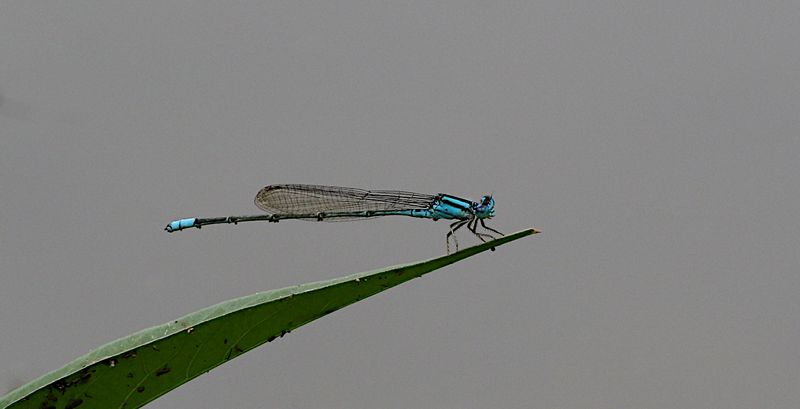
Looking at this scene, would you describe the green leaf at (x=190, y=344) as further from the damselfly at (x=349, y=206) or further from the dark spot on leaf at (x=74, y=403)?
the damselfly at (x=349, y=206)

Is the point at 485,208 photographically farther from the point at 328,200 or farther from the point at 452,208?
the point at 328,200

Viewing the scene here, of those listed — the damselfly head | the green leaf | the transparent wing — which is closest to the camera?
the green leaf

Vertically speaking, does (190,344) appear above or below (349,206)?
below

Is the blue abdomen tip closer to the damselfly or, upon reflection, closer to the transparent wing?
the damselfly

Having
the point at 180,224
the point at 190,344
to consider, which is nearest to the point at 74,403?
the point at 190,344

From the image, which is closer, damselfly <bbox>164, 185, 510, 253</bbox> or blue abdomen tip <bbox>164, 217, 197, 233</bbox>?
damselfly <bbox>164, 185, 510, 253</bbox>

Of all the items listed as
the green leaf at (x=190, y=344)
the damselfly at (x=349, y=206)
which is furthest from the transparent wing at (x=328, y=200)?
the green leaf at (x=190, y=344)

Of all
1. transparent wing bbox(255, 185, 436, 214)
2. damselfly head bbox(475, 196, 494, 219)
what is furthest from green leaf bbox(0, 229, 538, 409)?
transparent wing bbox(255, 185, 436, 214)
